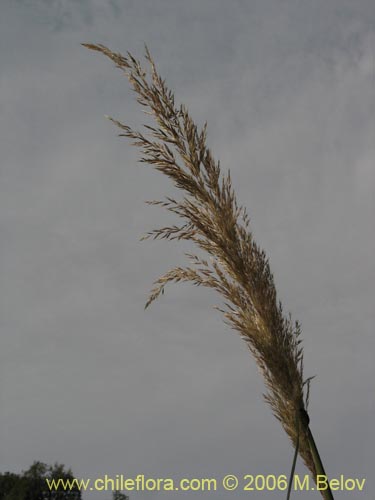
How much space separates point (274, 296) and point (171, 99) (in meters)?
1.03

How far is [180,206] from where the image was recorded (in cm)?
254

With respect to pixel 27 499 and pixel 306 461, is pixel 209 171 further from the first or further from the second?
pixel 27 499

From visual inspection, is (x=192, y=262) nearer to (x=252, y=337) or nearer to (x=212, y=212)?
(x=212, y=212)

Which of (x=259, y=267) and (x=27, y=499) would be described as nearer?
(x=259, y=267)

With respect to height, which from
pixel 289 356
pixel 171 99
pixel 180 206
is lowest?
pixel 289 356

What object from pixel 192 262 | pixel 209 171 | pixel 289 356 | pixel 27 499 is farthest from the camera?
pixel 27 499

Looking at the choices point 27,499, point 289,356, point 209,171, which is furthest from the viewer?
point 27,499

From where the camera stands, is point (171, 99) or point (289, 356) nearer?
point (289, 356)

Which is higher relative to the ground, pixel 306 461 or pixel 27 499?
pixel 27 499

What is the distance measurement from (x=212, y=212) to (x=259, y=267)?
328 millimetres

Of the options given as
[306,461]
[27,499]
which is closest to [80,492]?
[27,499]

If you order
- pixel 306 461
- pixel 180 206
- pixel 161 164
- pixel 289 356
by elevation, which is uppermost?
pixel 161 164

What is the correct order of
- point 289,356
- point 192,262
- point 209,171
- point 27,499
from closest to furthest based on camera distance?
point 289,356 < point 209,171 < point 192,262 < point 27,499

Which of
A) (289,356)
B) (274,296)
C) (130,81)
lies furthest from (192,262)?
(130,81)
